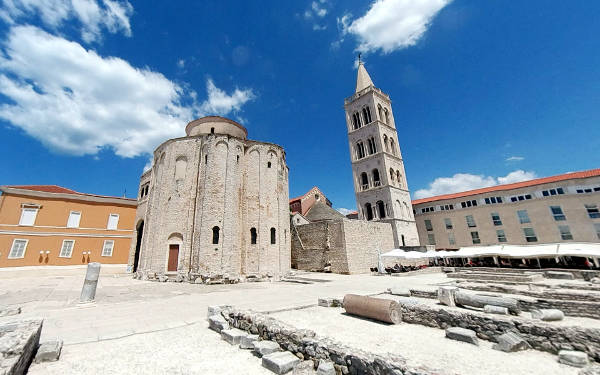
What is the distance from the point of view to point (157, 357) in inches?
188

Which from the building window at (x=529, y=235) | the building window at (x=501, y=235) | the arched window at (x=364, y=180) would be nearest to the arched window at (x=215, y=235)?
the arched window at (x=364, y=180)

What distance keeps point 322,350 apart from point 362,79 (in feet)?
137

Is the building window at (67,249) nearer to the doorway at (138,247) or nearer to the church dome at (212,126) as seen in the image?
the doorway at (138,247)

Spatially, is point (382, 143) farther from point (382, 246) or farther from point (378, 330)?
point (378, 330)

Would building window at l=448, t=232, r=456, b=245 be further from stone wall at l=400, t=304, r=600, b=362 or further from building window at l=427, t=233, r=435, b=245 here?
stone wall at l=400, t=304, r=600, b=362

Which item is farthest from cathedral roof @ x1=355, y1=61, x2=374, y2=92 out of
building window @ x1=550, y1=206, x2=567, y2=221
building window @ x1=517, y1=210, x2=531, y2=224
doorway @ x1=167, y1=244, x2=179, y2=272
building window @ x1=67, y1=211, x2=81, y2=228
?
building window @ x1=67, y1=211, x2=81, y2=228

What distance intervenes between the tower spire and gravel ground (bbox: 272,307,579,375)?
38.1 meters

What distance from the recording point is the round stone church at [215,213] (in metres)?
18.7

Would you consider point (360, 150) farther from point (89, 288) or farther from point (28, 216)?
point (28, 216)

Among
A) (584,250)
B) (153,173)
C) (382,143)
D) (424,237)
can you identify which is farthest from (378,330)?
(424,237)

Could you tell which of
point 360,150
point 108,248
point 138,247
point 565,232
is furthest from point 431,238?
point 108,248

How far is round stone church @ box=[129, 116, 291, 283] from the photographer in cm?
1873

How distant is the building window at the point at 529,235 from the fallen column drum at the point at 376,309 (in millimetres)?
35494

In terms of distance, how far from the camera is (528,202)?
31.6 metres
